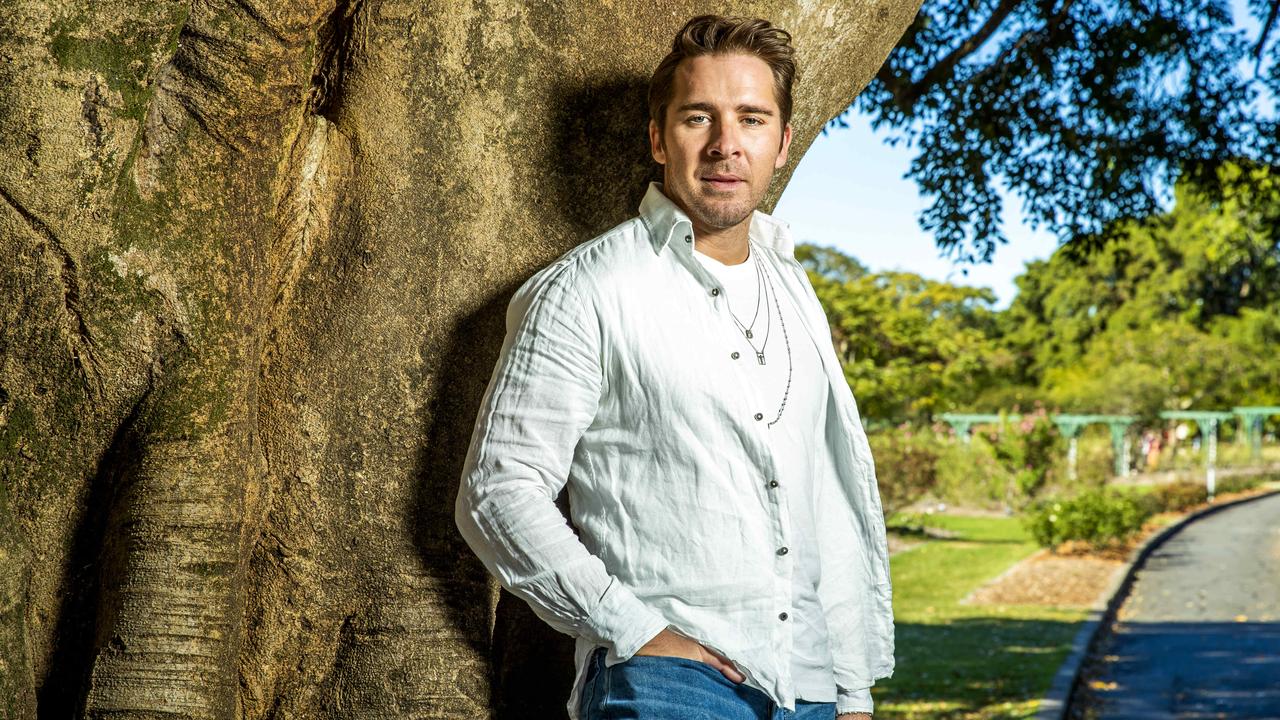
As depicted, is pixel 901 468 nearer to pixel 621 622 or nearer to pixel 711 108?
pixel 711 108

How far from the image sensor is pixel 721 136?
8.55ft

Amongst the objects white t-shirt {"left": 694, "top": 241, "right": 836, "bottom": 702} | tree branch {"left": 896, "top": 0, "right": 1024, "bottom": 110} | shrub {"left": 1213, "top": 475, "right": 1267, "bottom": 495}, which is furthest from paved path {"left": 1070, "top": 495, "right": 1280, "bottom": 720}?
shrub {"left": 1213, "top": 475, "right": 1267, "bottom": 495}

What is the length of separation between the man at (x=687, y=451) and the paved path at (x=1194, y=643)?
6727 millimetres

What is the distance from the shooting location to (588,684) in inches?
97.2

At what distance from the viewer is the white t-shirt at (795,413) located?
259cm

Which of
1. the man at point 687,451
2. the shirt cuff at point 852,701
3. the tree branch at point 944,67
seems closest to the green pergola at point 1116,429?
the tree branch at point 944,67

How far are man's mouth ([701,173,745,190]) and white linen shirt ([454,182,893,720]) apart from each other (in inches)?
8.1

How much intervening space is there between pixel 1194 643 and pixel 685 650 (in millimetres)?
10285

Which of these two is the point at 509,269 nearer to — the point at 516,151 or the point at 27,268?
the point at 516,151

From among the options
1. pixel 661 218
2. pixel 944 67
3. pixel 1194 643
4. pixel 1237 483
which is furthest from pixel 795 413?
pixel 1237 483

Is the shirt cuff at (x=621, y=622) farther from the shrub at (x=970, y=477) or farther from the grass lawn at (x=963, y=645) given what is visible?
the shrub at (x=970, y=477)

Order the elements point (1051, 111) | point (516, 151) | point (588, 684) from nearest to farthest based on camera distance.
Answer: point (588, 684), point (516, 151), point (1051, 111)

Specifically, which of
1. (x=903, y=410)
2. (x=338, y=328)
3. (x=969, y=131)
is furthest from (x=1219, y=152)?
(x=903, y=410)

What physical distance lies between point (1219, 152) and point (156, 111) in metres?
8.10
